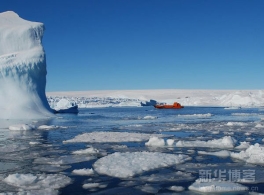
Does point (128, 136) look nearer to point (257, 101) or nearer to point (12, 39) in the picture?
point (12, 39)

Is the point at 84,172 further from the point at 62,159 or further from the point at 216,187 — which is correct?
the point at 216,187

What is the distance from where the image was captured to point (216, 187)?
5.02 m

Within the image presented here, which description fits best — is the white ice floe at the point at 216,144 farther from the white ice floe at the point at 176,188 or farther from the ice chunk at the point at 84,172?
the white ice floe at the point at 176,188

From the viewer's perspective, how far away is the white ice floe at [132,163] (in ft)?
20.5

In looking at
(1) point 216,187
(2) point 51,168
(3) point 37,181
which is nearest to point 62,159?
(2) point 51,168

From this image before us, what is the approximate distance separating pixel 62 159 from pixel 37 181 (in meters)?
1.93

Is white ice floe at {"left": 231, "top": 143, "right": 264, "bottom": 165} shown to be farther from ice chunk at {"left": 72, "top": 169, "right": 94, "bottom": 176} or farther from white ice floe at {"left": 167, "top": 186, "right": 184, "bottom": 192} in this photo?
ice chunk at {"left": 72, "top": 169, "right": 94, "bottom": 176}

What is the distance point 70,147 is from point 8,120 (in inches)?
499

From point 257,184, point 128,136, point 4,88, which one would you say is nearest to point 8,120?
point 4,88

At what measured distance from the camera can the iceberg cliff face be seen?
21156mm

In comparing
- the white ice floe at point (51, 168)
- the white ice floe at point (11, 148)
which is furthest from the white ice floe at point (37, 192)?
the white ice floe at point (11, 148)

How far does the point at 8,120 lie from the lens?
20.4 m

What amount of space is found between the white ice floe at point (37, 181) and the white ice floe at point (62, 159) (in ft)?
4.11

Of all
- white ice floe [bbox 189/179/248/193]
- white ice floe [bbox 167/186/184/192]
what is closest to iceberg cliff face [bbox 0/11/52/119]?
white ice floe [bbox 167/186/184/192]
